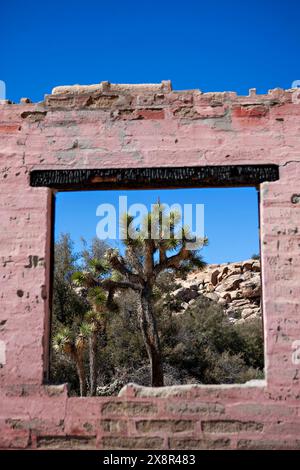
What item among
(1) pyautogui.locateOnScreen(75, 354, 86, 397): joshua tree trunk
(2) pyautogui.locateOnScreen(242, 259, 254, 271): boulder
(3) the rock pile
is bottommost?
(1) pyautogui.locateOnScreen(75, 354, 86, 397): joshua tree trunk

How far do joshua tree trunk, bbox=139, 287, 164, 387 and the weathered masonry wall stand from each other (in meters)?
7.19

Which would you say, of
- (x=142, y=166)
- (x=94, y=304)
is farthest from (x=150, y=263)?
(x=142, y=166)

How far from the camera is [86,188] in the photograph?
4.95m

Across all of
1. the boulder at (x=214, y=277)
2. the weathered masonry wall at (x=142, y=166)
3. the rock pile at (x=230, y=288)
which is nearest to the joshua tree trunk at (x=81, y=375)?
the weathered masonry wall at (x=142, y=166)

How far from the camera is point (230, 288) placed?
2500 cm

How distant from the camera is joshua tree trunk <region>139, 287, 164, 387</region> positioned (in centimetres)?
1172

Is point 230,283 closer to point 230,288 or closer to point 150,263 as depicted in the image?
point 230,288

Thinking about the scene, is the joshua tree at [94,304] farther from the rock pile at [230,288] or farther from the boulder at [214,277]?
the boulder at [214,277]

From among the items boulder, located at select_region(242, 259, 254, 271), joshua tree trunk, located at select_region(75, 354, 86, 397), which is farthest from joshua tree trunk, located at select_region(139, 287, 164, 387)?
boulder, located at select_region(242, 259, 254, 271)

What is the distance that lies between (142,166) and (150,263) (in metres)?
7.36

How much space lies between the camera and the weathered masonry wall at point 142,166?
4410mm

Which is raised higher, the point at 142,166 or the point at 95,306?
the point at 142,166

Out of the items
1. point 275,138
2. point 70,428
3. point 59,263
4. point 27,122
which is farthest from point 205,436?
point 59,263

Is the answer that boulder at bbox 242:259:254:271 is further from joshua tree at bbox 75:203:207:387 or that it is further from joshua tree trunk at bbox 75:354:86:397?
joshua tree trunk at bbox 75:354:86:397
